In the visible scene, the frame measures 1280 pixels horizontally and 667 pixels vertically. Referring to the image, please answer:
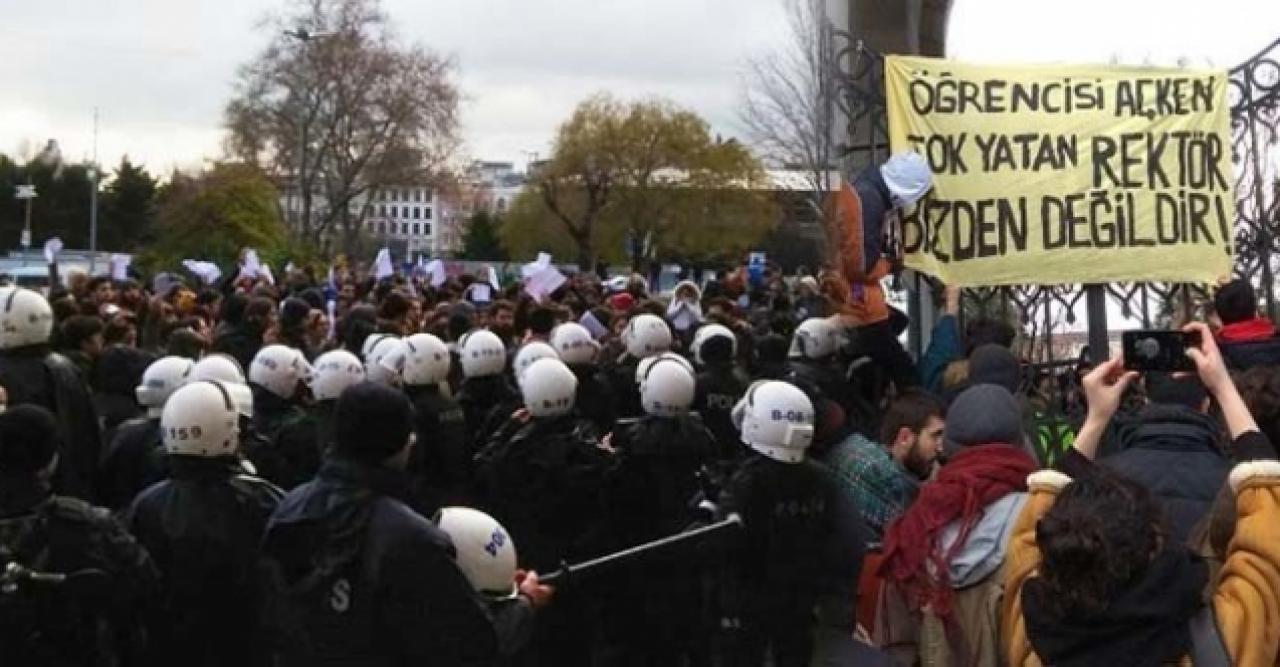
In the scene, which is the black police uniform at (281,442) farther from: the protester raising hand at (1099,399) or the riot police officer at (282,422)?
the protester raising hand at (1099,399)

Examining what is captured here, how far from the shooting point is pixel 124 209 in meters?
83.0

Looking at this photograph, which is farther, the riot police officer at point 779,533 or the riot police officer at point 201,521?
the riot police officer at point 779,533

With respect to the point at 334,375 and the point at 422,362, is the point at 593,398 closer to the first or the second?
the point at 422,362

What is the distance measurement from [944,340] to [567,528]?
7.95ft

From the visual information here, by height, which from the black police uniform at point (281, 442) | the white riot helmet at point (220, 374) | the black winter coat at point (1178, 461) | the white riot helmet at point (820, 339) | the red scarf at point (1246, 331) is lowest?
the black police uniform at point (281, 442)

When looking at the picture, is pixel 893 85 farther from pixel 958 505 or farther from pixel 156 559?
pixel 156 559

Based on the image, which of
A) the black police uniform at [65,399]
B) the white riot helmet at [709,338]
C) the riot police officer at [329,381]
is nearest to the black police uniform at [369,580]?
the riot police officer at [329,381]

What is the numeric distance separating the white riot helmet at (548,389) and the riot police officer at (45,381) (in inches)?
81.1

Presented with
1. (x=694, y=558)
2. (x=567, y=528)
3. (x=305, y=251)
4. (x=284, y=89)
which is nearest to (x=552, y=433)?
(x=567, y=528)

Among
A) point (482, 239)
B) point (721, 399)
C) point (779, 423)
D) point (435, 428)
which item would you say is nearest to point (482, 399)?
point (435, 428)

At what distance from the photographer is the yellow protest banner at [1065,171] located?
867 cm

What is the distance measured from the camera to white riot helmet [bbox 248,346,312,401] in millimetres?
8125

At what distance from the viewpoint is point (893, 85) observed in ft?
29.0

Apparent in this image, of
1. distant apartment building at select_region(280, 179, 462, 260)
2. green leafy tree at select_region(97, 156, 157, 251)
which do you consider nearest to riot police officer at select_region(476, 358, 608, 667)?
distant apartment building at select_region(280, 179, 462, 260)
